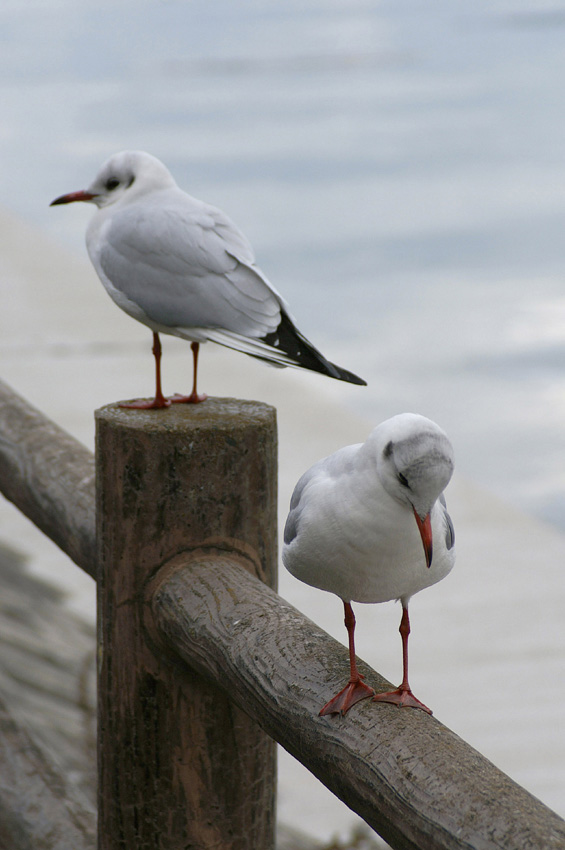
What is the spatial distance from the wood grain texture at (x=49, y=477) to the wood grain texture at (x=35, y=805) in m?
0.34

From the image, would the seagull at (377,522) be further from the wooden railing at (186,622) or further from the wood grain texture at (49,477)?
the wood grain texture at (49,477)

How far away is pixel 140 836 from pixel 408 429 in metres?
0.83

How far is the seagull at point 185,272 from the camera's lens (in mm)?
1695

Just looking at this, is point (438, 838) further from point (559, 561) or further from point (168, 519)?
point (559, 561)

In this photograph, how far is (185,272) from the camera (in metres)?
1.75

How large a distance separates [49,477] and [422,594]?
7.89 ft

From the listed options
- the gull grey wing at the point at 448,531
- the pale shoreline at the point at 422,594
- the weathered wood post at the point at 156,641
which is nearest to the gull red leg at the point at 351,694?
the gull grey wing at the point at 448,531

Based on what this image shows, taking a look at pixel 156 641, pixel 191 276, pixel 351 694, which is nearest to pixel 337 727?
pixel 351 694

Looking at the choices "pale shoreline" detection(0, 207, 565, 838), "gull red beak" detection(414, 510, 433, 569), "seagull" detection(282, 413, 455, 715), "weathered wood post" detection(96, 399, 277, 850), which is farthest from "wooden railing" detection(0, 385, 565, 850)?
"pale shoreline" detection(0, 207, 565, 838)

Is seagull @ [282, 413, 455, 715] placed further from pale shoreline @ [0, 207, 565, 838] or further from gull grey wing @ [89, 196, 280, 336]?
pale shoreline @ [0, 207, 565, 838]

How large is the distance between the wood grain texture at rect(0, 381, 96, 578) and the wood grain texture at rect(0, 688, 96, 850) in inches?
13.2

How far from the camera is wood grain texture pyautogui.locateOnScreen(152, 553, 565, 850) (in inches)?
36.7

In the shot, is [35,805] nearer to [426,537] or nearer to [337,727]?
[337,727]

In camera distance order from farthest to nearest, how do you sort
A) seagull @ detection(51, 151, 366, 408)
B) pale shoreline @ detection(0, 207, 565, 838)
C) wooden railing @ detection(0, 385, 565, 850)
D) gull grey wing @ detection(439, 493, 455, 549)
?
1. pale shoreline @ detection(0, 207, 565, 838)
2. seagull @ detection(51, 151, 366, 408)
3. wooden railing @ detection(0, 385, 565, 850)
4. gull grey wing @ detection(439, 493, 455, 549)
